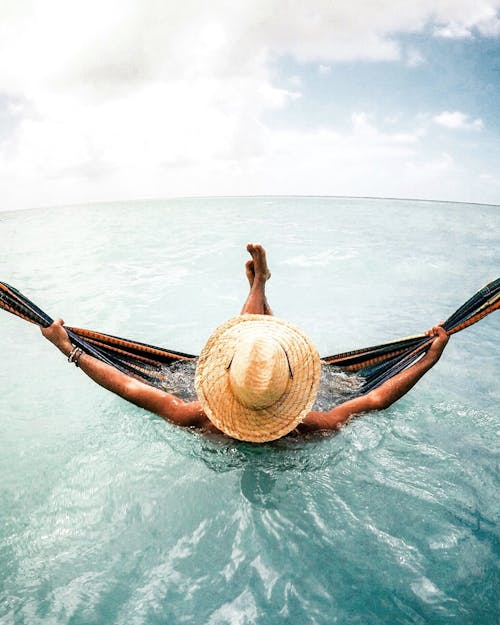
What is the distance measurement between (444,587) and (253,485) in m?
0.99

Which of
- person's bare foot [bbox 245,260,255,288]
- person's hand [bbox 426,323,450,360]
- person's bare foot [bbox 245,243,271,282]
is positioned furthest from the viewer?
person's bare foot [bbox 245,260,255,288]

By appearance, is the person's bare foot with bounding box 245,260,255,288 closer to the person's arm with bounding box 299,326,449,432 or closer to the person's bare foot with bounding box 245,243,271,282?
the person's bare foot with bounding box 245,243,271,282

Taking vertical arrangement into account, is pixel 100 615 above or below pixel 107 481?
below

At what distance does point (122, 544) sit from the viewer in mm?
1824

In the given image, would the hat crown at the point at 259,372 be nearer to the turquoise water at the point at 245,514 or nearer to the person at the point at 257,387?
the person at the point at 257,387

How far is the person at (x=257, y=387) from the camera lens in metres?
1.42

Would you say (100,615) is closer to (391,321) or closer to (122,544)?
(122,544)

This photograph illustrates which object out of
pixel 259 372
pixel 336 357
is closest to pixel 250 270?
pixel 336 357

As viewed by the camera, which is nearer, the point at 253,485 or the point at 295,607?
the point at 295,607

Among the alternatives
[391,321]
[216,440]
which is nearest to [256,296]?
[216,440]

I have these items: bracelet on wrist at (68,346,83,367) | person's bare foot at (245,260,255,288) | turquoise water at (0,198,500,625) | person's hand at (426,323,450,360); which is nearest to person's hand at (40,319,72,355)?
bracelet on wrist at (68,346,83,367)

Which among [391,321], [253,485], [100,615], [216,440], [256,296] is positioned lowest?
[100,615]

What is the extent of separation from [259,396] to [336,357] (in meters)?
1.44

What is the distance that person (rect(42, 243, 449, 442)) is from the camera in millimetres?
1415
